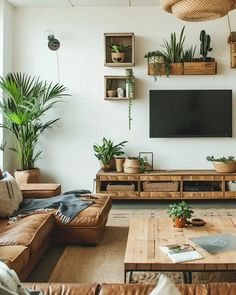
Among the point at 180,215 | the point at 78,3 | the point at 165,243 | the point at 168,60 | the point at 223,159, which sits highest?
the point at 78,3

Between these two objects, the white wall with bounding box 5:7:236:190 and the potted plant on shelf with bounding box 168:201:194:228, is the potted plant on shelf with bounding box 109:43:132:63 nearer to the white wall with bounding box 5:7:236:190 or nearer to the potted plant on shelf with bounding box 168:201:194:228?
the white wall with bounding box 5:7:236:190

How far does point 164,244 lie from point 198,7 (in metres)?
1.60

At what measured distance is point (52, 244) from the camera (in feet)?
11.3

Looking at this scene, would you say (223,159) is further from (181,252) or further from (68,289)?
(68,289)

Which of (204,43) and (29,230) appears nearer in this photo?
(29,230)

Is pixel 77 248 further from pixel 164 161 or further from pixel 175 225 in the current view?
pixel 164 161

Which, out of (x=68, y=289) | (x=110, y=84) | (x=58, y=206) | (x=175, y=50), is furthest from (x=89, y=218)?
(x=175, y=50)

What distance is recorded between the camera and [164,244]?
2.55 metres

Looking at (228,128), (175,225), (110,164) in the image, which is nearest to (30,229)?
(175,225)

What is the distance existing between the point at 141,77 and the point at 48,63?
1.39 meters

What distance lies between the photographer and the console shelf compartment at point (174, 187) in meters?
5.04

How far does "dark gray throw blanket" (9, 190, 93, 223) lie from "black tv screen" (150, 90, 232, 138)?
222 cm

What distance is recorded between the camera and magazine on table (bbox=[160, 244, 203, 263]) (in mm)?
2266

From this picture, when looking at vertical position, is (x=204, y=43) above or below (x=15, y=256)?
above
